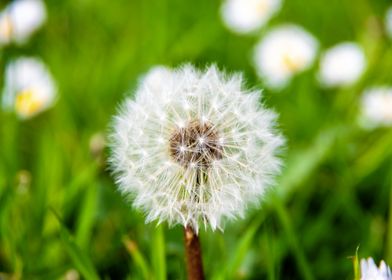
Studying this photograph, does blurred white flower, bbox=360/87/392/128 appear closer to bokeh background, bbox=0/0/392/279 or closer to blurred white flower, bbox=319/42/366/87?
bokeh background, bbox=0/0/392/279

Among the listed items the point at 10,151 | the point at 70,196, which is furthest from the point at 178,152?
the point at 10,151

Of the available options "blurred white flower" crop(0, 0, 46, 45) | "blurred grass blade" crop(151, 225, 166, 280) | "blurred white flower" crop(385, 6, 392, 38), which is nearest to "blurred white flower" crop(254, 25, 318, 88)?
"blurred white flower" crop(385, 6, 392, 38)

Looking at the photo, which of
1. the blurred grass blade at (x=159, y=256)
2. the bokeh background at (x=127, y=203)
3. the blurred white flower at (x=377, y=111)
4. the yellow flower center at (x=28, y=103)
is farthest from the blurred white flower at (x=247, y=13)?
the blurred grass blade at (x=159, y=256)

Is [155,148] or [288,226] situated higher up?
[155,148]

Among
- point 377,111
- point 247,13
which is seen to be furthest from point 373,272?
point 247,13

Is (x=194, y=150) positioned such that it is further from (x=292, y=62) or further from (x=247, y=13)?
(x=247, y=13)

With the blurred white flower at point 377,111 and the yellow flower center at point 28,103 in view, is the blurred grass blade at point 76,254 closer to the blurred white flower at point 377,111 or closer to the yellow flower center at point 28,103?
the yellow flower center at point 28,103

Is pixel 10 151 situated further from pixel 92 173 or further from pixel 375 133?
pixel 375 133
